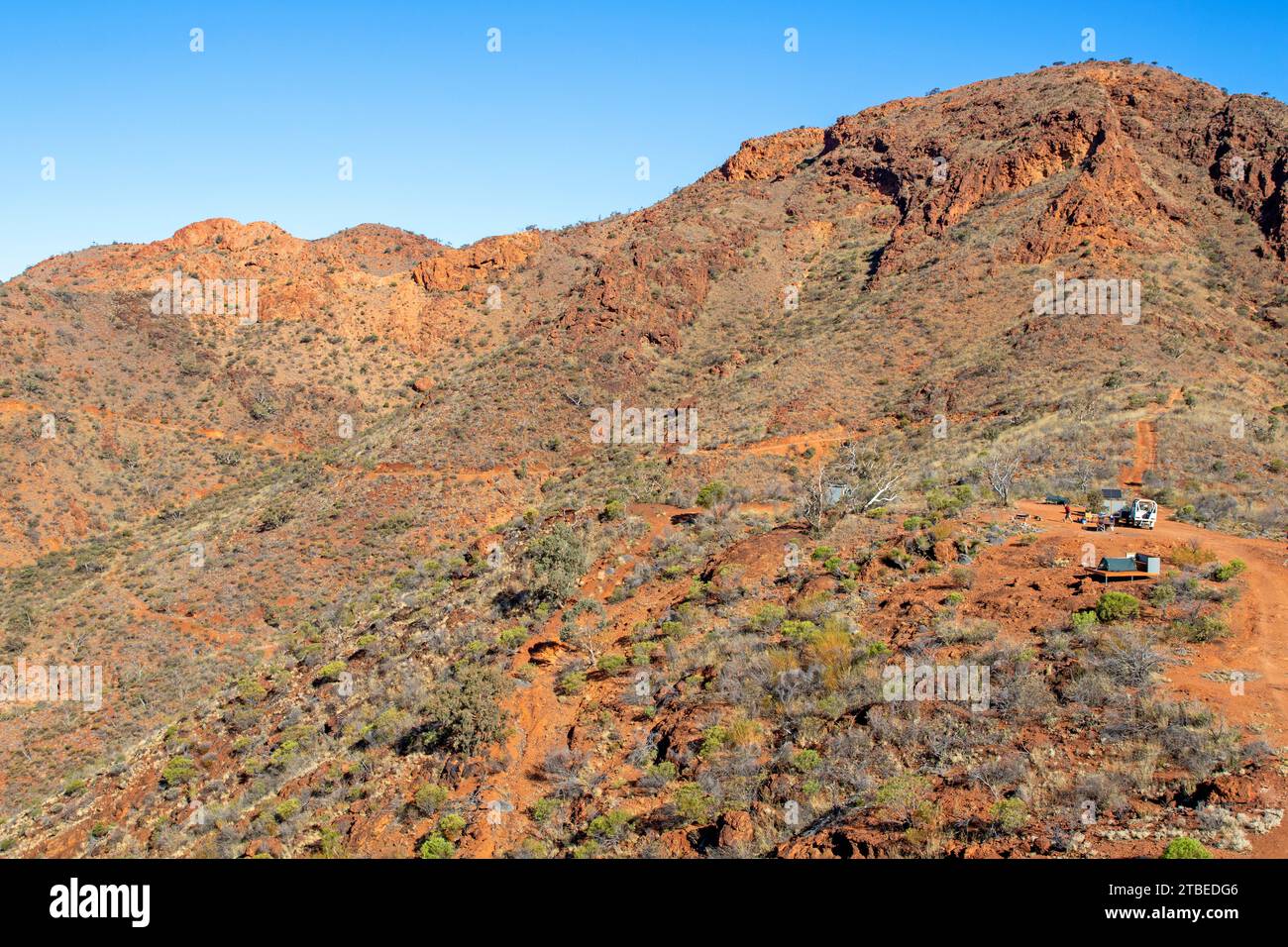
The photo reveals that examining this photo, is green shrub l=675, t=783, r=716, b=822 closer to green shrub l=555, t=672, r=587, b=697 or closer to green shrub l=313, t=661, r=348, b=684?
green shrub l=555, t=672, r=587, b=697

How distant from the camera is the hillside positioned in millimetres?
10156

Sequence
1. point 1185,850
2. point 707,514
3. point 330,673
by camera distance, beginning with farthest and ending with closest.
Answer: point 707,514, point 330,673, point 1185,850

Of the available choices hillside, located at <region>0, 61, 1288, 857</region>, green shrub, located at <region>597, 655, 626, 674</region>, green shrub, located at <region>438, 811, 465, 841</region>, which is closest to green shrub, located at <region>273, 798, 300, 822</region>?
hillside, located at <region>0, 61, 1288, 857</region>

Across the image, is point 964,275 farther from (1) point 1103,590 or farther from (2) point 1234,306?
(1) point 1103,590

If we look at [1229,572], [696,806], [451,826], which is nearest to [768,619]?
[696,806]

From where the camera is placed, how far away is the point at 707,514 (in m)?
22.6

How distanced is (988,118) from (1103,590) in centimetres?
5210

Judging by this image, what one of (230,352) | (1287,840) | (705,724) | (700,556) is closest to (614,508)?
(700,556)

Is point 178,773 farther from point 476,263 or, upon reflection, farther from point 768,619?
point 476,263

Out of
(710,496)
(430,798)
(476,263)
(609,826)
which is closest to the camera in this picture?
(609,826)

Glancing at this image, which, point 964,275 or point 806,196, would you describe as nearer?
point 964,275

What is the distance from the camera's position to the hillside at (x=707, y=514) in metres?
10.2
